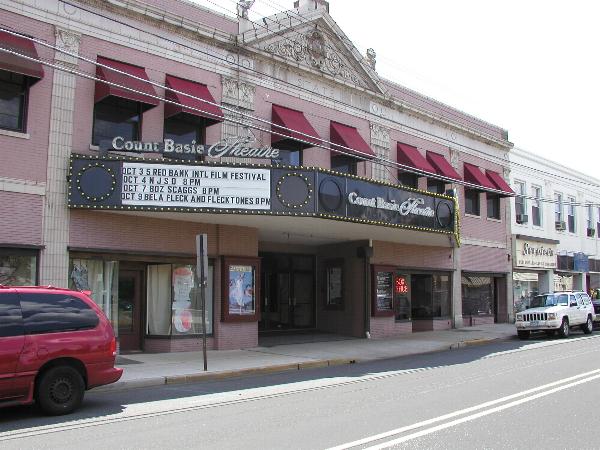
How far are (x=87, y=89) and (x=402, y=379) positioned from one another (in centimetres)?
1031

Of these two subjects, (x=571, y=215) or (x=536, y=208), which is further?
(x=571, y=215)

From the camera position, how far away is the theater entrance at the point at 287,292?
75.6ft

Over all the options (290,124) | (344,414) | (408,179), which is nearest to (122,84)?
(290,124)

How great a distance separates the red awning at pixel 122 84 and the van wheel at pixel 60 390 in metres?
7.94

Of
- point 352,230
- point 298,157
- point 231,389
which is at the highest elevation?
point 298,157

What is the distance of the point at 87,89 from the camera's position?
15.5m

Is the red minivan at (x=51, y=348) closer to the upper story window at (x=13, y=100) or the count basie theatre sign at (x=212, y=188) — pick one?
the count basie theatre sign at (x=212, y=188)

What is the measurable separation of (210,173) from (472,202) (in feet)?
54.3


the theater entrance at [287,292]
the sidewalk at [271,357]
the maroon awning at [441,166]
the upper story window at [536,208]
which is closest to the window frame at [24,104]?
the sidewalk at [271,357]

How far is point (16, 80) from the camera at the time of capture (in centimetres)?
1436

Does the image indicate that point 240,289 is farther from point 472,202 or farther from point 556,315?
point 472,202

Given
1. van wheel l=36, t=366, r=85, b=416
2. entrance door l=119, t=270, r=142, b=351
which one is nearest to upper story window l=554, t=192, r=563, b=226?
entrance door l=119, t=270, r=142, b=351

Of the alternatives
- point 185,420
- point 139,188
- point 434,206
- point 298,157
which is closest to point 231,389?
point 185,420

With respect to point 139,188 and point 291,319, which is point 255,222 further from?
point 291,319
